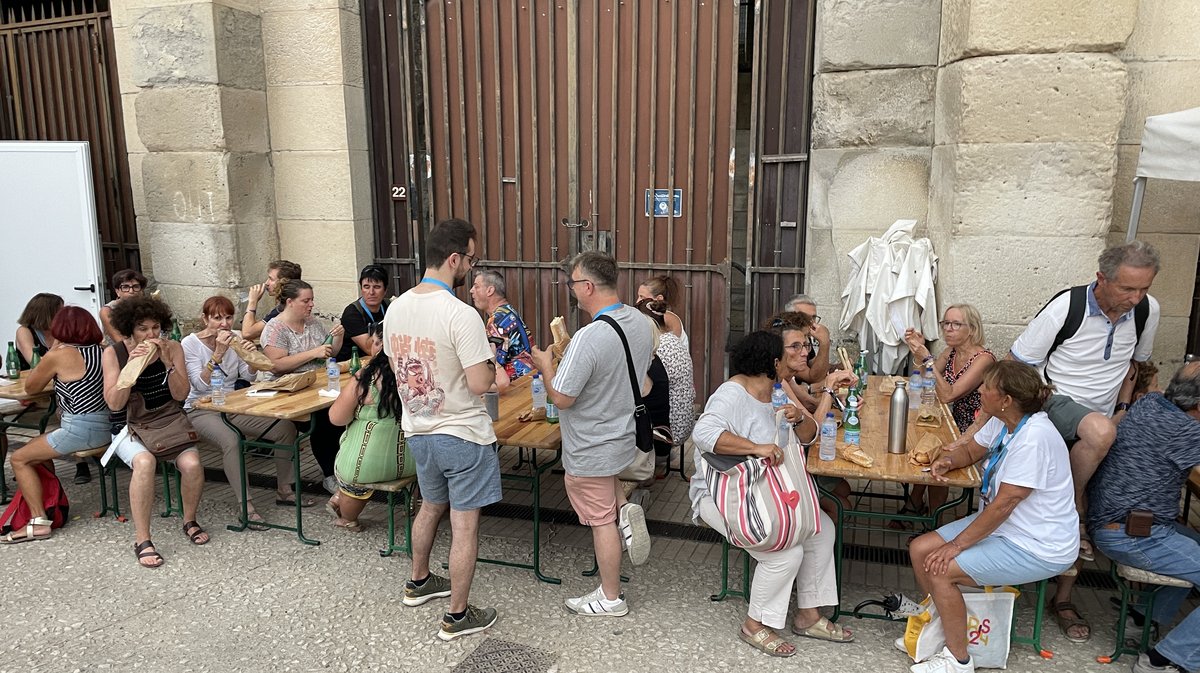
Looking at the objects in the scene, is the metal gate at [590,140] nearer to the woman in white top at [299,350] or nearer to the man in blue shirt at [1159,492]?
the woman in white top at [299,350]

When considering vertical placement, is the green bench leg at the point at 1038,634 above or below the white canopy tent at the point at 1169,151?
below

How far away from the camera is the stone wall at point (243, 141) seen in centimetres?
652

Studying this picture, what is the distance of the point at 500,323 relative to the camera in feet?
15.7

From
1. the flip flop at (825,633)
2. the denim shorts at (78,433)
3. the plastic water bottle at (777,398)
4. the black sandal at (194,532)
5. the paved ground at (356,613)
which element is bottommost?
the paved ground at (356,613)

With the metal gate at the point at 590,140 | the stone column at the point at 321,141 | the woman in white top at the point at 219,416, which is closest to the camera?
the woman in white top at the point at 219,416

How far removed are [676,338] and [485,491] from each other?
1762 millimetres

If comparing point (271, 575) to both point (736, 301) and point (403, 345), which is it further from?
point (736, 301)

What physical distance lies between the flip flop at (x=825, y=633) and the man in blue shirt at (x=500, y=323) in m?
2.12

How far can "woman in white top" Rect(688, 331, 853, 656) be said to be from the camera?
3311 mm

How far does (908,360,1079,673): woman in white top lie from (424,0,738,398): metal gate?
342 cm

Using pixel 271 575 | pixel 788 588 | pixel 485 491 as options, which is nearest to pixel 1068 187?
pixel 788 588

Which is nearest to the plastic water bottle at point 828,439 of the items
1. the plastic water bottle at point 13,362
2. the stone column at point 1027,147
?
the stone column at point 1027,147

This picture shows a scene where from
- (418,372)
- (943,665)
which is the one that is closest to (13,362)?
(418,372)

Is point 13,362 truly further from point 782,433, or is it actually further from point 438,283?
point 782,433
